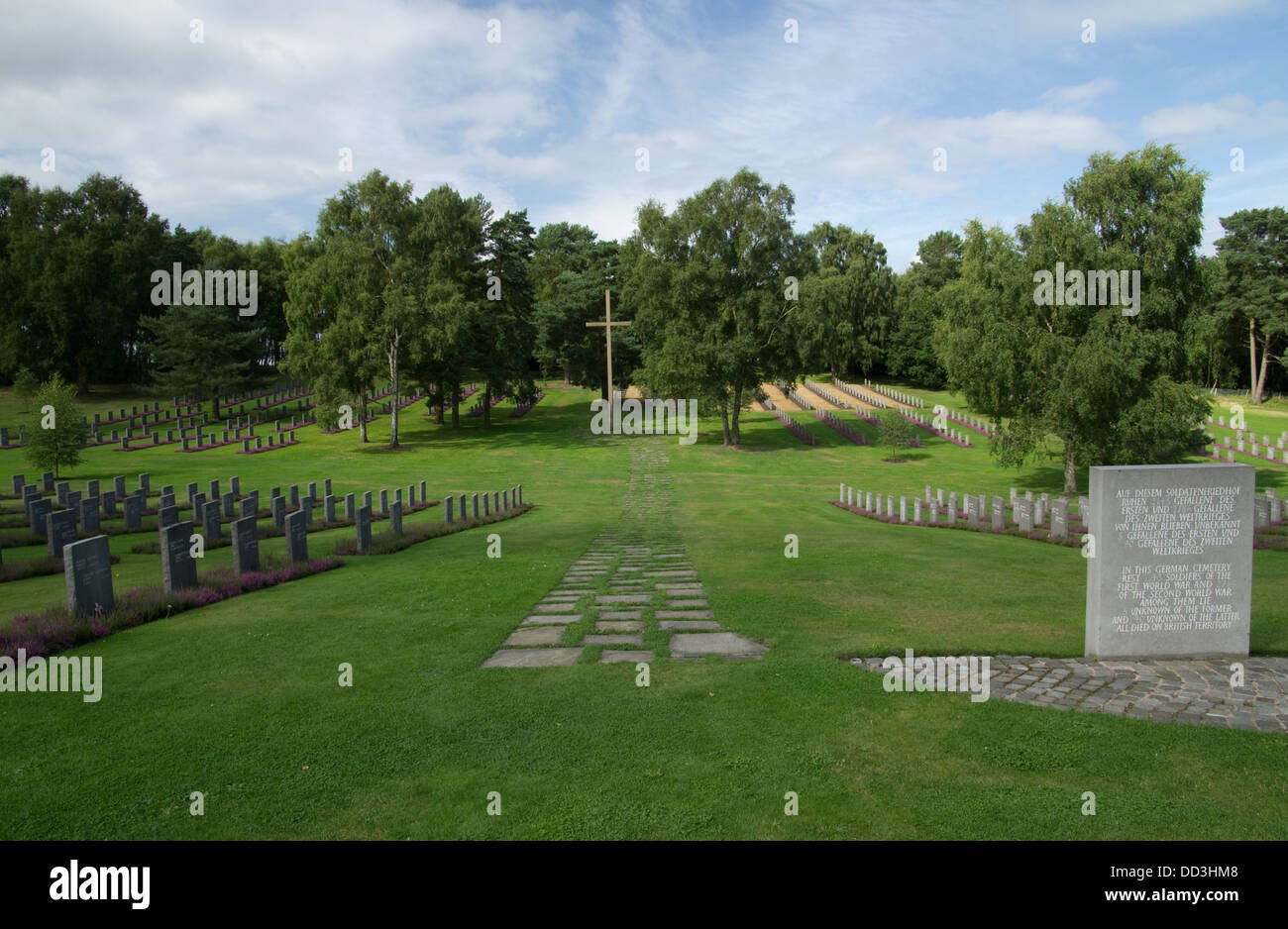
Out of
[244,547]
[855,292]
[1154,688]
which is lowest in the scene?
[1154,688]

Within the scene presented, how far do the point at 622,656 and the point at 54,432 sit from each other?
30.1m

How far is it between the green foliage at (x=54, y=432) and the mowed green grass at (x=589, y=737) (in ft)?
69.6

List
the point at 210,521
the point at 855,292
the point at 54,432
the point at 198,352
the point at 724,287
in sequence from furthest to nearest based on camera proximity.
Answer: the point at 855,292, the point at 198,352, the point at 724,287, the point at 54,432, the point at 210,521

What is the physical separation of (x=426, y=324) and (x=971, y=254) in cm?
4193

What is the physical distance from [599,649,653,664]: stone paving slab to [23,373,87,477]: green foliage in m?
29.8

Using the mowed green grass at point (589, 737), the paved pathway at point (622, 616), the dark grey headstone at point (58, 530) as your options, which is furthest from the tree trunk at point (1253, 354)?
the dark grey headstone at point (58, 530)

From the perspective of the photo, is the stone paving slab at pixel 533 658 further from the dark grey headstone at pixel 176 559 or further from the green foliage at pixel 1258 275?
the green foliage at pixel 1258 275

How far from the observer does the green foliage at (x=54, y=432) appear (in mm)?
28219

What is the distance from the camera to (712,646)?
8109mm

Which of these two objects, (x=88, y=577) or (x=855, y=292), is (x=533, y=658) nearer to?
(x=88, y=577)

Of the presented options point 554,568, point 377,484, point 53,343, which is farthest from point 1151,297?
point 53,343

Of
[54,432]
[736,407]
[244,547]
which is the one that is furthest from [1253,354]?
[54,432]

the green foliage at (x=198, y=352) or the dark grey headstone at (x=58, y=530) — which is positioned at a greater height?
the green foliage at (x=198, y=352)

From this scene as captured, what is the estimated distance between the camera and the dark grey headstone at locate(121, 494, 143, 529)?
18.4 m
